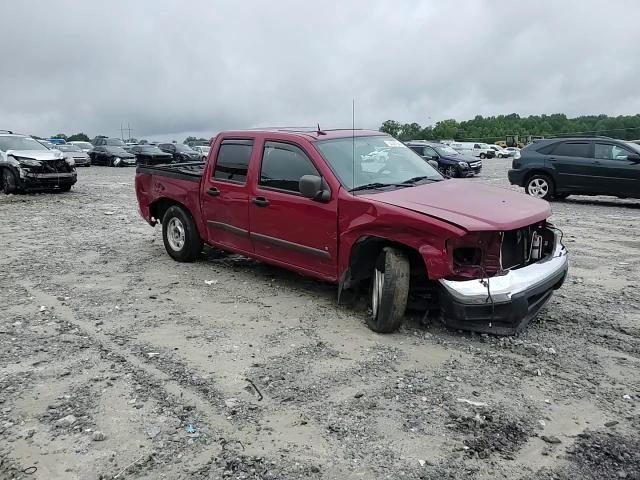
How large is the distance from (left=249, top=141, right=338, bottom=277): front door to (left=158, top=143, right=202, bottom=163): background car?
30198 millimetres

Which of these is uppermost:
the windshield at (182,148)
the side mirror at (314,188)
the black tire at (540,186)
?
the windshield at (182,148)

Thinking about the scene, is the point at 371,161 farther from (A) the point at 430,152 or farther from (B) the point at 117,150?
(B) the point at 117,150

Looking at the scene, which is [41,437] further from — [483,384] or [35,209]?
[35,209]

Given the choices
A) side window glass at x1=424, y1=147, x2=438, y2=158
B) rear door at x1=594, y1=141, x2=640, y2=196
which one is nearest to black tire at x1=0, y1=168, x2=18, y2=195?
rear door at x1=594, y1=141, x2=640, y2=196

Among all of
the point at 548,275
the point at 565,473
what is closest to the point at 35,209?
the point at 548,275

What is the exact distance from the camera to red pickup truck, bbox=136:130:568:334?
4.37 meters

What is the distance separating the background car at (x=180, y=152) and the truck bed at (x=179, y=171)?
27.8 meters

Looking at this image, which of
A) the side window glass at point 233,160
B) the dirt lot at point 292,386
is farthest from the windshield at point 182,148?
the side window glass at point 233,160

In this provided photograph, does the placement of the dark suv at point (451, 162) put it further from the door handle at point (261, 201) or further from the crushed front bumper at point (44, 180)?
the door handle at point (261, 201)

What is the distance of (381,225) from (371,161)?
3.81 ft

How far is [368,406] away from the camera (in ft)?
11.8

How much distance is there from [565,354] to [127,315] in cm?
386

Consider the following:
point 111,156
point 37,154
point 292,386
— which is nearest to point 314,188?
point 292,386

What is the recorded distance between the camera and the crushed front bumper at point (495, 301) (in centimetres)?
431
